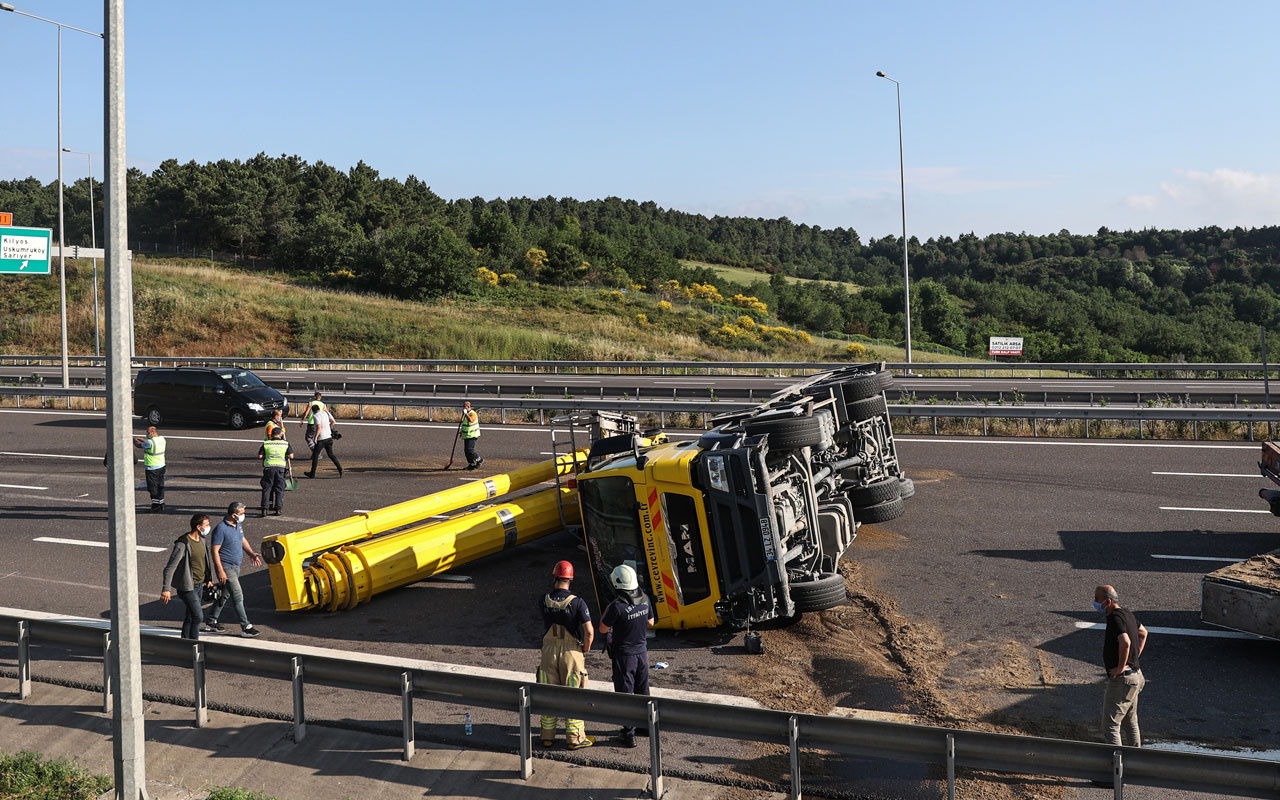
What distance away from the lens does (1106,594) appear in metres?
7.82

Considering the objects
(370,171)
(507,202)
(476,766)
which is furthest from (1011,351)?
(507,202)

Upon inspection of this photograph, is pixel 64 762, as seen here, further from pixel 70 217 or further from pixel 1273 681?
pixel 70 217

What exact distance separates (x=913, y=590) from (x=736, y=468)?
12.6ft

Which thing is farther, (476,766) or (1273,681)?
(1273,681)

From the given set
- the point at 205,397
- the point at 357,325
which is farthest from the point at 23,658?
the point at 357,325

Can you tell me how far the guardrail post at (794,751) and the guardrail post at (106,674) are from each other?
616 centimetres

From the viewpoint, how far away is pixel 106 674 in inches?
368

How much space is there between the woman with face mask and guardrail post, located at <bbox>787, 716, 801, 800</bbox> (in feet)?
22.5

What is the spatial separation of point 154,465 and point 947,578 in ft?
42.7

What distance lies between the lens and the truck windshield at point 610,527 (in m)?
10.4

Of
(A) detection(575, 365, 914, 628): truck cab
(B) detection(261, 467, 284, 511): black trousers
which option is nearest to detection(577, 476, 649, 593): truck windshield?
(A) detection(575, 365, 914, 628): truck cab

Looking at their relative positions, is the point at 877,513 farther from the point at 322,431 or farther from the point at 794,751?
the point at 322,431

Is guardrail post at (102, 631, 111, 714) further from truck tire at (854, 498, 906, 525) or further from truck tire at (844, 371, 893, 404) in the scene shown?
truck tire at (844, 371, 893, 404)

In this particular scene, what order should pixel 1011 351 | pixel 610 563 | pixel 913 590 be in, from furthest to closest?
pixel 1011 351
pixel 913 590
pixel 610 563
